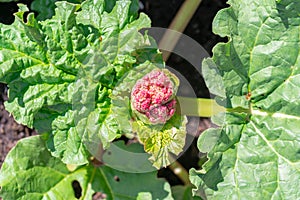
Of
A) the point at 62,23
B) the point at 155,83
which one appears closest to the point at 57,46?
the point at 62,23

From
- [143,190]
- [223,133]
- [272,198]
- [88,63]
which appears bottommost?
[143,190]

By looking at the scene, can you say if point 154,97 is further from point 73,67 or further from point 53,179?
point 53,179

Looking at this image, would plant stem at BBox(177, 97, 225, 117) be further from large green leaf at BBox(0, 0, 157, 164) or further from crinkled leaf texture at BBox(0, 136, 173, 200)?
crinkled leaf texture at BBox(0, 136, 173, 200)

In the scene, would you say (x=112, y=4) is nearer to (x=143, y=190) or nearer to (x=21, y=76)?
(x=21, y=76)

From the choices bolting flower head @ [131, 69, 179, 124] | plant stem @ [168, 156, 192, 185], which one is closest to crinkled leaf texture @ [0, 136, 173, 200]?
plant stem @ [168, 156, 192, 185]

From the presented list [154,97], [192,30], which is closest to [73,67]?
[154,97]

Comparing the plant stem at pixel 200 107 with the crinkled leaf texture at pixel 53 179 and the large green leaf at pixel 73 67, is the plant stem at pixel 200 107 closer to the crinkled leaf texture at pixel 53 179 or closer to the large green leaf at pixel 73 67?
the large green leaf at pixel 73 67
